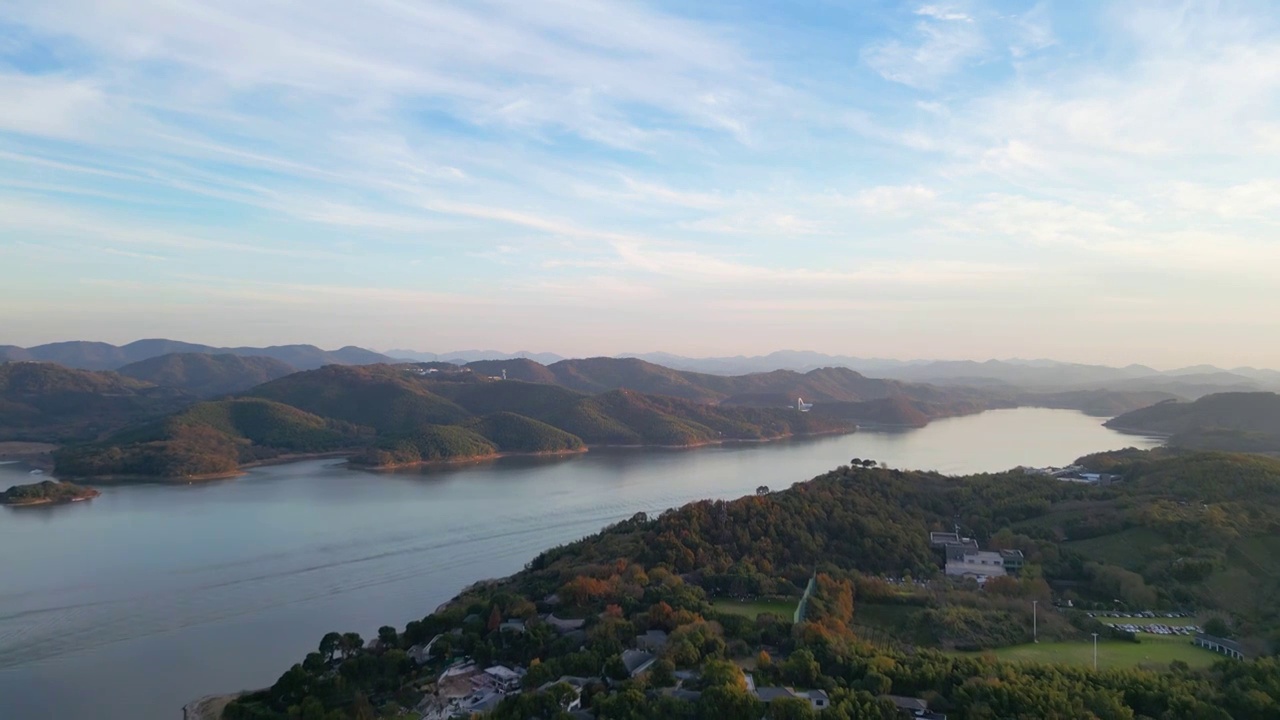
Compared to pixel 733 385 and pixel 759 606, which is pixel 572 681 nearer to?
pixel 759 606

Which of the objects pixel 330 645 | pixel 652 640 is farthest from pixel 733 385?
pixel 652 640

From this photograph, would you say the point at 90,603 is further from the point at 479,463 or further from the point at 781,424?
the point at 781,424

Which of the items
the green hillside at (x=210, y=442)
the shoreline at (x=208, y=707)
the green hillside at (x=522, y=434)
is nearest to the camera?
the shoreline at (x=208, y=707)

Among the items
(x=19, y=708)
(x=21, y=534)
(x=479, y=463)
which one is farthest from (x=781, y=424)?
(x=19, y=708)

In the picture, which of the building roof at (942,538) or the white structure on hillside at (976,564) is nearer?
the white structure on hillside at (976,564)

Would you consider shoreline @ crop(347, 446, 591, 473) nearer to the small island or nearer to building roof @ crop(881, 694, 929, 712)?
the small island

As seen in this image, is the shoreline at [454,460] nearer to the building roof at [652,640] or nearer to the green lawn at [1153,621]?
the building roof at [652,640]

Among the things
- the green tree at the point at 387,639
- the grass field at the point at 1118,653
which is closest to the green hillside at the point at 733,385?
the green tree at the point at 387,639
